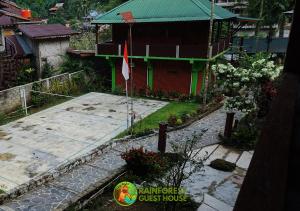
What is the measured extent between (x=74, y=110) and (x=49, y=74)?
5.91 m

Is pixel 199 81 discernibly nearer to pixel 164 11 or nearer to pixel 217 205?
pixel 164 11

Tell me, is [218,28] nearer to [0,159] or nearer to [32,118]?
[32,118]

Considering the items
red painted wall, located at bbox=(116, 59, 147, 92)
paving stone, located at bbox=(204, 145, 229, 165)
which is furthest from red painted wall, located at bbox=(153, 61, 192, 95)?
paving stone, located at bbox=(204, 145, 229, 165)

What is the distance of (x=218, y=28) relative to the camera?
72.1ft

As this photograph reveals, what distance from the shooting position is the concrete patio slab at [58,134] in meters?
11.5

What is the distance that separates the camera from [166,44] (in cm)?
2052

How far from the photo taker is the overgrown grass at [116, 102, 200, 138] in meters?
14.7

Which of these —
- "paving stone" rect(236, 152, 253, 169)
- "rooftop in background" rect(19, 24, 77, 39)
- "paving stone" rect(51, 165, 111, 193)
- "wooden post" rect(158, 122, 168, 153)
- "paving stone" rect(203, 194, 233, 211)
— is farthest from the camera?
"rooftop in background" rect(19, 24, 77, 39)

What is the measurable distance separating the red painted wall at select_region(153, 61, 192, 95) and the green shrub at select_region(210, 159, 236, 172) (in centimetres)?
1088

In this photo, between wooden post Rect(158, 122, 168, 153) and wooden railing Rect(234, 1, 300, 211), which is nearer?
wooden railing Rect(234, 1, 300, 211)

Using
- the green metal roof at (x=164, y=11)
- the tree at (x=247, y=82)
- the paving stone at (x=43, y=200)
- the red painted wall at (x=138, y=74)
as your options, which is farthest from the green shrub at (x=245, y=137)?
the red painted wall at (x=138, y=74)

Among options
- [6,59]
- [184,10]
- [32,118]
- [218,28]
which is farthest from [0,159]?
[218,28]

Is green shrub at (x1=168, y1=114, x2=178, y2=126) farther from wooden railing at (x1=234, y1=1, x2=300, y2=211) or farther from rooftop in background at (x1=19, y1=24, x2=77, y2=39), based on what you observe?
wooden railing at (x1=234, y1=1, x2=300, y2=211)

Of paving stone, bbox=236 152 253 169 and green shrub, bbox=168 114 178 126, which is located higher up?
green shrub, bbox=168 114 178 126
